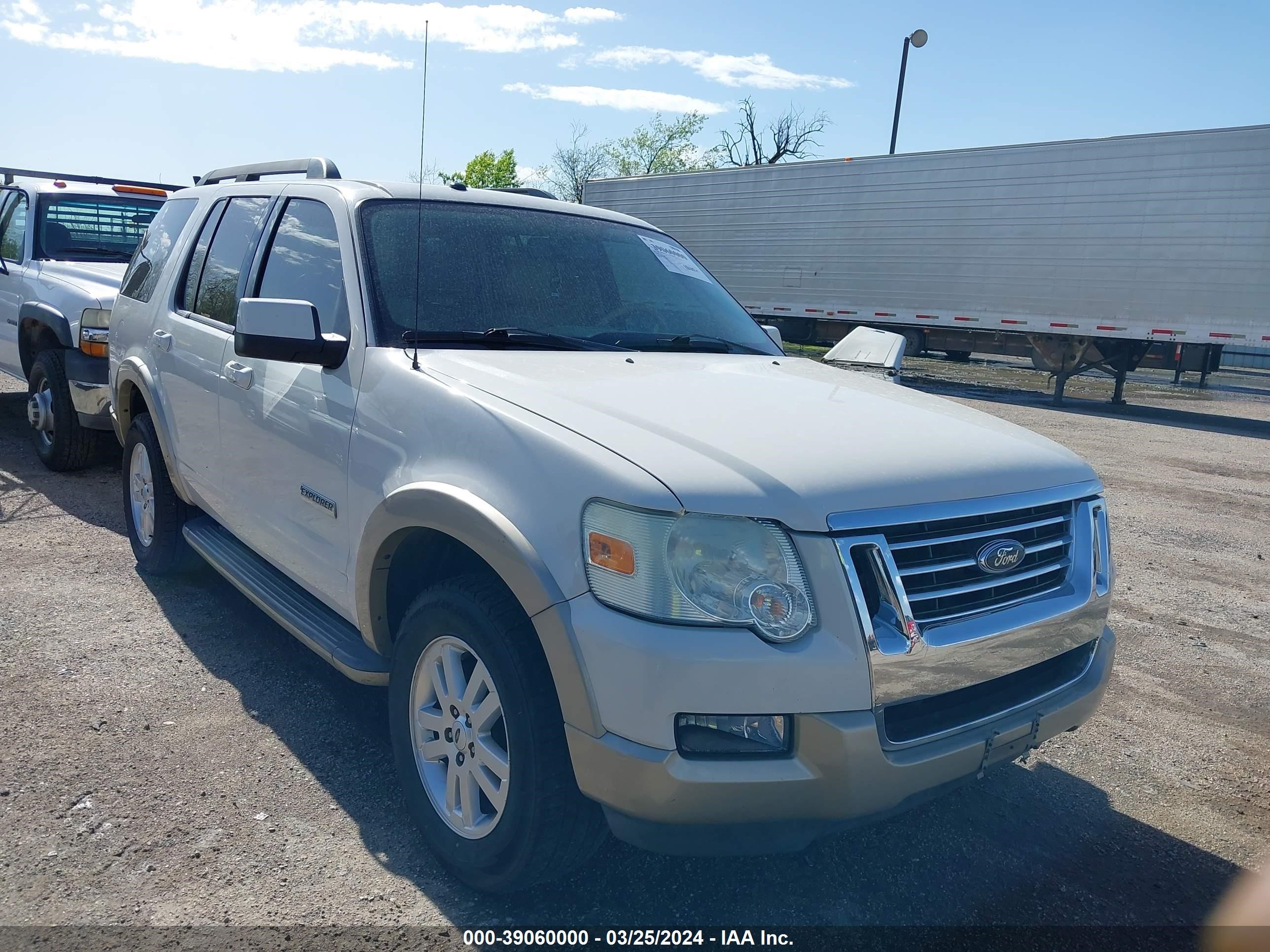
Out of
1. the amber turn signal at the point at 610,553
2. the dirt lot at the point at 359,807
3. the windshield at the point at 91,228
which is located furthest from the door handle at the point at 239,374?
the windshield at the point at 91,228

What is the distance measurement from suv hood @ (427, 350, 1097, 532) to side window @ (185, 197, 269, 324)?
152cm

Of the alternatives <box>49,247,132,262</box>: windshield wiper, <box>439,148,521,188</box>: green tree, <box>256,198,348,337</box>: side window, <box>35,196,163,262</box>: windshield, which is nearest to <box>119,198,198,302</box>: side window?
<box>256,198,348,337</box>: side window

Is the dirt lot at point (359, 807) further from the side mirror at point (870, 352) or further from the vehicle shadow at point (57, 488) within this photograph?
the side mirror at point (870, 352)

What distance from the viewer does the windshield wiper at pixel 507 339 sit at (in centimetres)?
313

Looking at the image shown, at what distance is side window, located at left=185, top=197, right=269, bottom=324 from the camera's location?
4.08 meters

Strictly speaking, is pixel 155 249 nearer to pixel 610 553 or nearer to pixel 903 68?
pixel 610 553

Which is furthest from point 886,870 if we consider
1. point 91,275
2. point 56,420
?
point 91,275

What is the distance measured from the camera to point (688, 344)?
3707 millimetres

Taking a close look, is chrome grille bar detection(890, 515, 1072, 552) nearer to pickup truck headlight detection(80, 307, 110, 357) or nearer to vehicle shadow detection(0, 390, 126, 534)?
vehicle shadow detection(0, 390, 126, 534)

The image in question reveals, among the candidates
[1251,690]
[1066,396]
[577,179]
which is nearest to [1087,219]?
[1066,396]

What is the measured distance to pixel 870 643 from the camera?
2.20 meters

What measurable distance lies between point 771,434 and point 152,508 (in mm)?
3638

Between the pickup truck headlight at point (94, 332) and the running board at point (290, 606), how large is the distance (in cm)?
274
